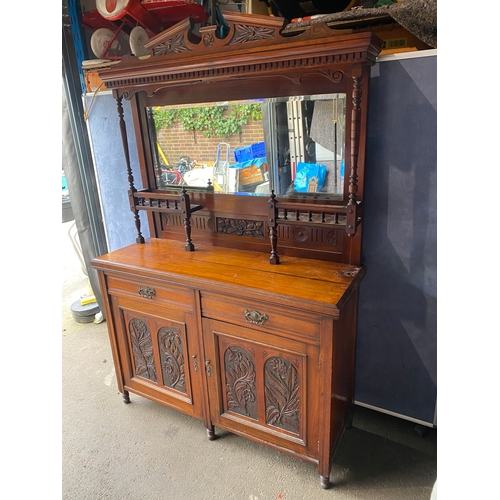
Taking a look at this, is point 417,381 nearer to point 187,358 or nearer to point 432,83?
point 187,358

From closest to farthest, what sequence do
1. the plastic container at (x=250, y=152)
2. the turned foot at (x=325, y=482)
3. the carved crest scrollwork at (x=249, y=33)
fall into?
the carved crest scrollwork at (x=249, y=33) → the turned foot at (x=325, y=482) → the plastic container at (x=250, y=152)

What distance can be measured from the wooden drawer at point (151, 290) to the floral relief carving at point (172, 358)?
160 mm

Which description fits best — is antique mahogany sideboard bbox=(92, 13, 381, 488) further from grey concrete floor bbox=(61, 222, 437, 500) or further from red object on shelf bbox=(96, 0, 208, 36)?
red object on shelf bbox=(96, 0, 208, 36)

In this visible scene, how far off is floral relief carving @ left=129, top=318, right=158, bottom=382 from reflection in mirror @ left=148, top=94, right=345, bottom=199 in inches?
Result: 28.0

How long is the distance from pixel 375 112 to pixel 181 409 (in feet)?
5.09

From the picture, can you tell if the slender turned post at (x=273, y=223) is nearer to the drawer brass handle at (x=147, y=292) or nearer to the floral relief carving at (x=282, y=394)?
the floral relief carving at (x=282, y=394)

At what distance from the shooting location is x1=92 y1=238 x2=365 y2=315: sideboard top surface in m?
1.33

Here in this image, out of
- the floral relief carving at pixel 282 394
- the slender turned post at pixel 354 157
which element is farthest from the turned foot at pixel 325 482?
the slender turned post at pixel 354 157

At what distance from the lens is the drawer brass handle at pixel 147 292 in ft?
5.45

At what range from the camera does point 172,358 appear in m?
1.75

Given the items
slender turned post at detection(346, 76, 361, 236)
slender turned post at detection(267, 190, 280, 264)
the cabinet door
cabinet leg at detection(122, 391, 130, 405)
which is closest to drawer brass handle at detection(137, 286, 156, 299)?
the cabinet door

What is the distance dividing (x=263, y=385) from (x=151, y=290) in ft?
2.05

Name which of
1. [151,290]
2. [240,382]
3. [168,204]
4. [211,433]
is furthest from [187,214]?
[211,433]

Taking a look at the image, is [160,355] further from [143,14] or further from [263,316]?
[143,14]
